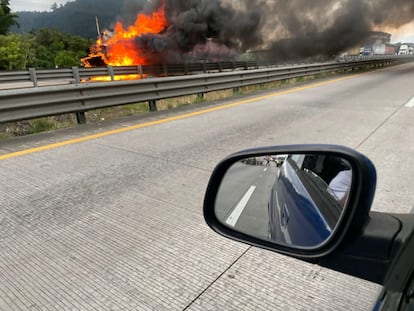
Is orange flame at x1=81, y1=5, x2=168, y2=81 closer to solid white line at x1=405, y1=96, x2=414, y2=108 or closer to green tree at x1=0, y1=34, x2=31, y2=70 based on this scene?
green tree at x1=0, y1=34, x2=31, y2=70

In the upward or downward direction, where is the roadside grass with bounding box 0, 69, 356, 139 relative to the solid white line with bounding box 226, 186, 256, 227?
downward

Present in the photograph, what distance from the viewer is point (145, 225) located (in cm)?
305

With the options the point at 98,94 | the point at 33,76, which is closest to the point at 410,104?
the point at 98,94

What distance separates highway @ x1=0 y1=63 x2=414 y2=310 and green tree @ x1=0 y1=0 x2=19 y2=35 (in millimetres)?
83999

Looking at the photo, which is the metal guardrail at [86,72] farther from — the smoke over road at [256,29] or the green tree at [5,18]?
the green tree at [5,18]

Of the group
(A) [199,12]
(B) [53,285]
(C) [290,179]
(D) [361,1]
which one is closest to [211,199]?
(C) [290,179]

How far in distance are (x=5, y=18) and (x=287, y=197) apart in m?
91.0

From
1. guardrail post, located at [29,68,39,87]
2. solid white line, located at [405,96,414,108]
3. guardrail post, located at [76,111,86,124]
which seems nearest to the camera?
guardrail post, located at [76,111,86,124]

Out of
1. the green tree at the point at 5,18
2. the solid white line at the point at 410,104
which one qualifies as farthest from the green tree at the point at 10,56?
the solid white line at the point at 410,104

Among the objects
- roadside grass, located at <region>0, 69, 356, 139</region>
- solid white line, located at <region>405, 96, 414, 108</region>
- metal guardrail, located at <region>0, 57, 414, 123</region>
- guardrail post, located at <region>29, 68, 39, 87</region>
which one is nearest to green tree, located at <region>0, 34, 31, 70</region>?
guardrail post, located at <region>29, 68, 39, 87</region>

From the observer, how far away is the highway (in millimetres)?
2154

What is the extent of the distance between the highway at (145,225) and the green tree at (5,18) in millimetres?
83999

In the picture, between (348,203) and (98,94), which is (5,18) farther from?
(348,203)

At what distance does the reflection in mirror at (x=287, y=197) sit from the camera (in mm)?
1271
